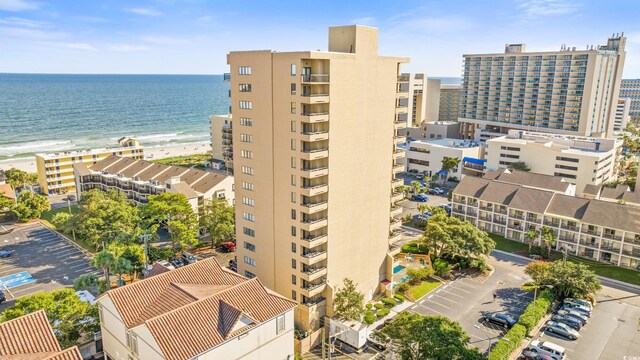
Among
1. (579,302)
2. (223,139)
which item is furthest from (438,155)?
(579,302)

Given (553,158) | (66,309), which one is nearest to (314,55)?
(66,309)

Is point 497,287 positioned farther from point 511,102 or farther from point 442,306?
point 511,102

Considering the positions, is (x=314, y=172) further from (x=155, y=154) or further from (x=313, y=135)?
(x=155, y=154)

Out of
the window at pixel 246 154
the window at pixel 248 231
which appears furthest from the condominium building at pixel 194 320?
the window at pixel 246 154

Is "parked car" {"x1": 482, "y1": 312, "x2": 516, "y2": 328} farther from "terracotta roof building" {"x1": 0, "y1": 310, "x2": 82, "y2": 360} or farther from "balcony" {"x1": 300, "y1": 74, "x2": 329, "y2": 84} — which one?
"terracotta roof building" {"x1": 0, "y1": 310, "x2": 82, "y2": 360}

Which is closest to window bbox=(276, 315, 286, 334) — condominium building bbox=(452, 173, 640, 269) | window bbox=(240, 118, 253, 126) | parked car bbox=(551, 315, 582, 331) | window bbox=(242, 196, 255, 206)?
window bbox=(242, 196, 255, 206)
